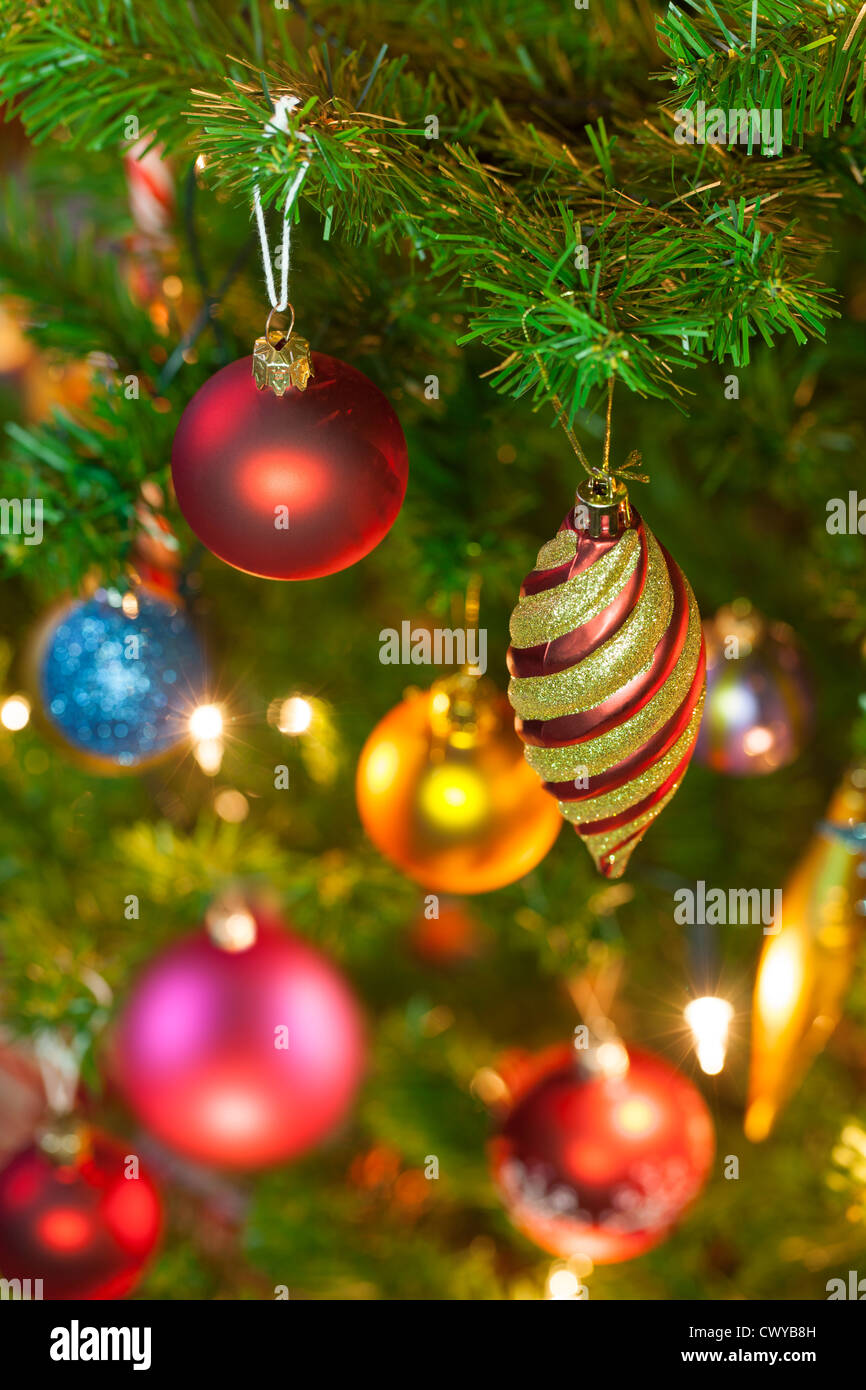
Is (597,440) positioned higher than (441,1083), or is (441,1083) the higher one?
(597,440)

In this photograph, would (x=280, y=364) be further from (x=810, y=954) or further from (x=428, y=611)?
(x=810, y=954)

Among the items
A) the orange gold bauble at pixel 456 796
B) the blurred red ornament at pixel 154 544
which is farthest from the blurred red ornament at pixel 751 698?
the blurred red ornament at pixel 154 544

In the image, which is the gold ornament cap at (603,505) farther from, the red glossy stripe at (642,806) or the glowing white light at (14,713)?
the glowing white light at (14,713)

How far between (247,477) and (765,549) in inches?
25.5

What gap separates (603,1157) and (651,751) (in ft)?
1.58

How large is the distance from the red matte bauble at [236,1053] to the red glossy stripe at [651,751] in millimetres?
429


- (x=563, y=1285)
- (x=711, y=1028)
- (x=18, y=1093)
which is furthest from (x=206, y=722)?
(x=18, y=1093)

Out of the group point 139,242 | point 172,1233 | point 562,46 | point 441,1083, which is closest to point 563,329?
point 562,46

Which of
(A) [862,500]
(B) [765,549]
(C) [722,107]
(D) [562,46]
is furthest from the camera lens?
(B) [765,549]

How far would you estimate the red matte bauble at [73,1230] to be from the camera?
0.86m

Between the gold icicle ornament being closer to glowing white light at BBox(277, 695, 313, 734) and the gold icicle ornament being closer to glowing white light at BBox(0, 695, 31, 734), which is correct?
glowing white light at BBox(277, 695, 313, 734)

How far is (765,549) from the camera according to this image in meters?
1.03
